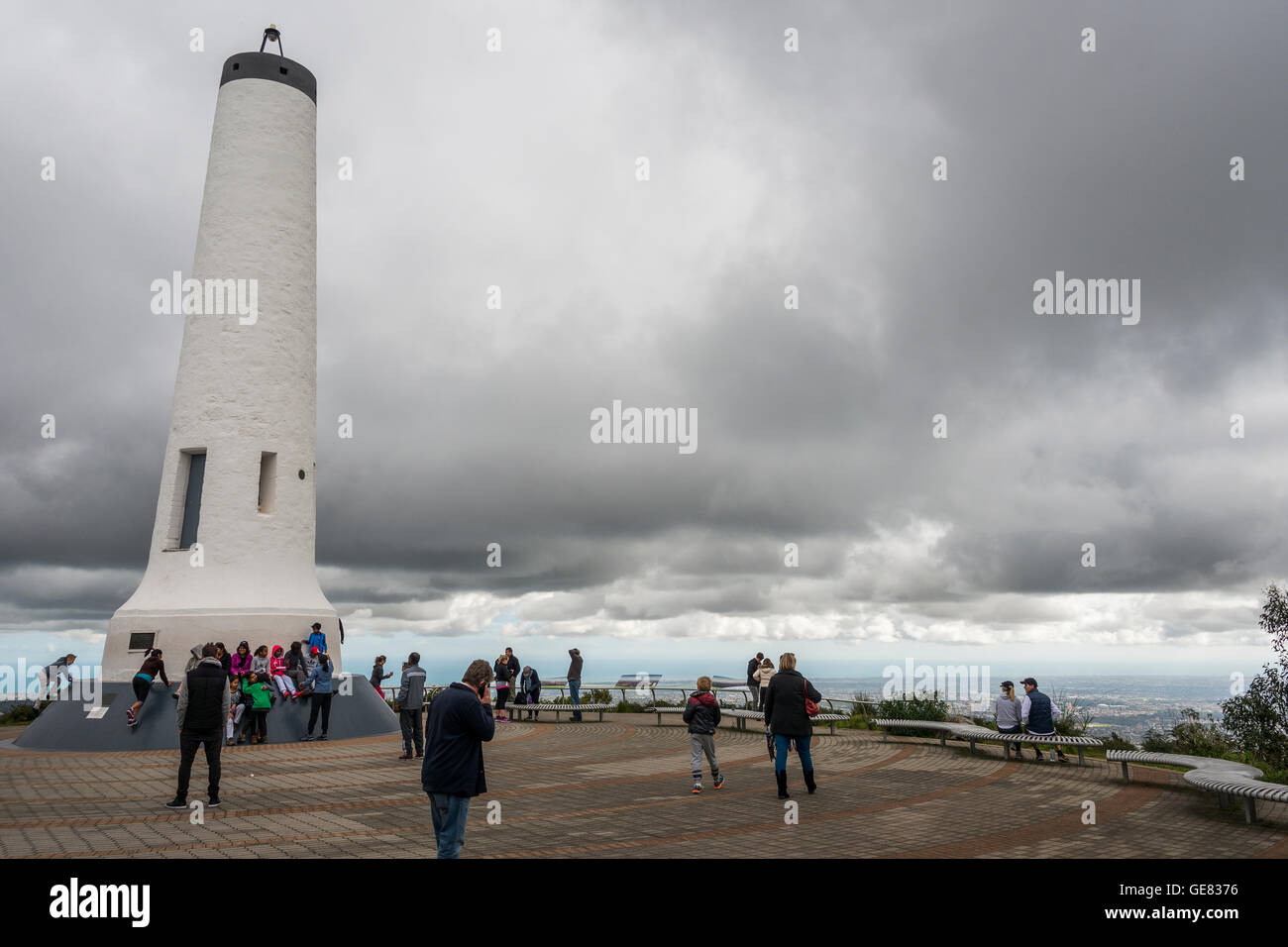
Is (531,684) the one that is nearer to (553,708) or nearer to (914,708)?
(553,708)

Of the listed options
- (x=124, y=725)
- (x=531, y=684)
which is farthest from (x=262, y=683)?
(x=531, y=684)

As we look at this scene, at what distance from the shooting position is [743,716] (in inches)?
765

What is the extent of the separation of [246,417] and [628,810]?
15104mm

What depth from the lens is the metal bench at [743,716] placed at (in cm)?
1922

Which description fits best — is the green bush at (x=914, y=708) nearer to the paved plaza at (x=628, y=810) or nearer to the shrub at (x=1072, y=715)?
the shrub at (x=1072, y=715)

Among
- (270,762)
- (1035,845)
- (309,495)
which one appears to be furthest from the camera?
(309,495)

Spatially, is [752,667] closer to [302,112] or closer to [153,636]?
[153,636]

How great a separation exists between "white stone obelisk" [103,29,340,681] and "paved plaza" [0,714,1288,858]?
411 centimetres

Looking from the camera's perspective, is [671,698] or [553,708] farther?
[671,698]

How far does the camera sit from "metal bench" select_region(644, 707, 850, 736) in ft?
63.0

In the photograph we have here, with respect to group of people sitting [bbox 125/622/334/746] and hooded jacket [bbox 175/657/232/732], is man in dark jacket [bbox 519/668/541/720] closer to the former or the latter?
group of people sitting [bbox 125/622/334/746]
